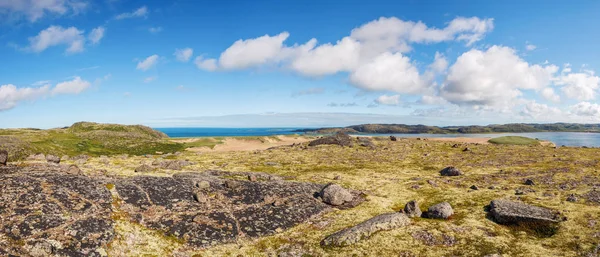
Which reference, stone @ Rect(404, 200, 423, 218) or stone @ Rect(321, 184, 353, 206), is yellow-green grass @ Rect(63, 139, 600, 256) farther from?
stone @ Rect(321, 184, 353, 206)

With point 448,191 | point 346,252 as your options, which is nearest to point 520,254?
point 346,252

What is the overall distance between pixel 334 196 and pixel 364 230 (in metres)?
9.78

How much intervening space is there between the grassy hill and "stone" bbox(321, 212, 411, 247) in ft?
300

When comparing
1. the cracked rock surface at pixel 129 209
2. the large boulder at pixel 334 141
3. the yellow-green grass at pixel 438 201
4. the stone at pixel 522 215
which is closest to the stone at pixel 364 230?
the yellow-green grass at pixel 438 201

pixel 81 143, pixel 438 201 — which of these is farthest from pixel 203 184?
pixel 81 143

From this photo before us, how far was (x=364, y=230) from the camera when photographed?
27000 millimetres

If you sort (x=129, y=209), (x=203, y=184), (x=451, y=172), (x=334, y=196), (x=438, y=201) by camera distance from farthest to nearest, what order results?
(x=451, y=172), (x=438, y=201), (x=334, y=196), (x=203, y=184), (x=129, y=209)

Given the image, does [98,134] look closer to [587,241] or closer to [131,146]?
[131,146]

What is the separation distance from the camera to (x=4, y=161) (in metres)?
35.2

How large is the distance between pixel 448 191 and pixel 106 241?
39846mm

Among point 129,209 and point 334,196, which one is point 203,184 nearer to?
point 129,209

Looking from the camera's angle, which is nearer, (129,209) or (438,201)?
(129,209)

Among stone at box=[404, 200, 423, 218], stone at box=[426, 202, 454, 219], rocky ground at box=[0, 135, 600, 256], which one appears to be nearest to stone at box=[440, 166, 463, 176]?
rocky ground at box=[0, 135, 600, 256]

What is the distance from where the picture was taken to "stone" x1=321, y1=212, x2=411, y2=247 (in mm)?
25852
